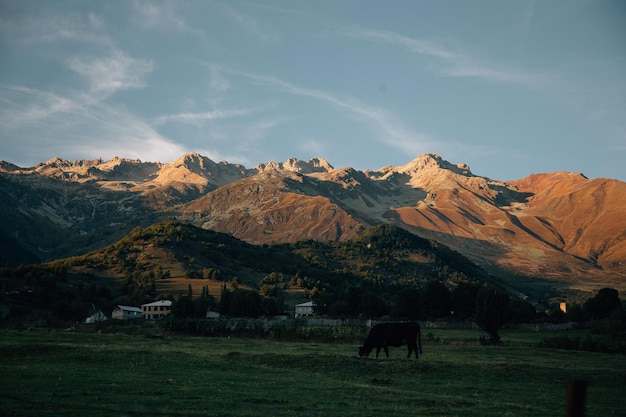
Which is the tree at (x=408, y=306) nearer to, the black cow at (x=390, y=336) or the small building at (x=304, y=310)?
the small building at (x=304, y=310)

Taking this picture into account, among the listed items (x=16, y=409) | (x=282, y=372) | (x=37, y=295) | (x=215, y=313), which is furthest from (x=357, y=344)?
(x=37, y=295)

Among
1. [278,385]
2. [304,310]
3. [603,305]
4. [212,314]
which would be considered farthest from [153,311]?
[278,385]

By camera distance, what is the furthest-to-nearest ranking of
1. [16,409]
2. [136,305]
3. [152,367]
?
[136,305], [152,367], [16,409]

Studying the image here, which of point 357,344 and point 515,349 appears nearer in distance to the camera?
point 515,349

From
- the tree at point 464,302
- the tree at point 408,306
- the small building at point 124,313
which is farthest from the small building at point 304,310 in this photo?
the small building at point 124,313

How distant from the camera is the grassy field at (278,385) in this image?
25.3 meters

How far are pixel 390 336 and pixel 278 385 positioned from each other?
66.8ft

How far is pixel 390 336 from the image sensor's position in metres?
50.9

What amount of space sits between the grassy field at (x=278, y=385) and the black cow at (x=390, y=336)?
5522mm

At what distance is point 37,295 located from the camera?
17600cm

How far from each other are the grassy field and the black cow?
5.52 m

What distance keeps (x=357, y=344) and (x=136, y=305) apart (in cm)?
14474

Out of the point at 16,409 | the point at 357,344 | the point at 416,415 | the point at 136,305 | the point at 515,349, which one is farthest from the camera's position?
Answer: the point at 136,305

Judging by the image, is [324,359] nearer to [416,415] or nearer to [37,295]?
[416,415]
